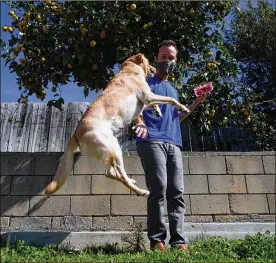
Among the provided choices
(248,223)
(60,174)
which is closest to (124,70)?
(60,174)

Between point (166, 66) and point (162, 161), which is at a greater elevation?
point (166, 66)

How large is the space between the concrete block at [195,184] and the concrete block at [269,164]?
86cm

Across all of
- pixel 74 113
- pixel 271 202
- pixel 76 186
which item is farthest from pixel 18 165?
pixel 271 202

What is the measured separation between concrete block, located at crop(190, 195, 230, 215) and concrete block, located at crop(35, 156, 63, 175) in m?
1.81

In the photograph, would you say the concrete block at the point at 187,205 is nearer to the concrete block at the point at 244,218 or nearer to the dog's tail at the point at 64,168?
the concrete block at the point at 244,218

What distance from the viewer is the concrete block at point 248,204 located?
453 cm

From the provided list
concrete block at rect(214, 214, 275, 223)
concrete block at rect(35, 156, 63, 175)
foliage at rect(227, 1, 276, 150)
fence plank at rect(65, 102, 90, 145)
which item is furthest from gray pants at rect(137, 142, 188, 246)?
foliage at rect(227, 1, 276, 150)

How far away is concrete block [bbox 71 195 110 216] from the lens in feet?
14.3

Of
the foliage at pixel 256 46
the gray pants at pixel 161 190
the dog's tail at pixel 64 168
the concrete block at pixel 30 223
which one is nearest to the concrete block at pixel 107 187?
the concrete block at pixel 30 223

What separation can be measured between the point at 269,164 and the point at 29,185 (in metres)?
3.17

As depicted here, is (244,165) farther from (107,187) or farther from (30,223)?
(30,223)

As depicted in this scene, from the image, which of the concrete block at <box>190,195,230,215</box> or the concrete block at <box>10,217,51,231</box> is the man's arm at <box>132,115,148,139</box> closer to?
the concrete block at <box>190,195,230,215</box>

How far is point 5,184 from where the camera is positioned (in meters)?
4.43

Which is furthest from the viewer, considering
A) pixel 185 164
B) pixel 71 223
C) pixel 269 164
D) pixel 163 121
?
pixel 269 164
